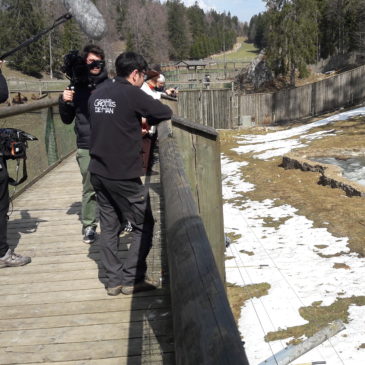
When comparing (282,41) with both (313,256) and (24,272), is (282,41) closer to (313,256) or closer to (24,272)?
(313,256)

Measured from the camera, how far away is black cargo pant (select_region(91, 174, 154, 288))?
3.15 meters

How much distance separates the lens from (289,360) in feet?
12.3

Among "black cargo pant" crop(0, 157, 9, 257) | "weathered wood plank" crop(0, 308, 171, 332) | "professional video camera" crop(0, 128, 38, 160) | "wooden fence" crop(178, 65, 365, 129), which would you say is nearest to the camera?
"weathered wood plank" crop(0, 308, 171, 332)

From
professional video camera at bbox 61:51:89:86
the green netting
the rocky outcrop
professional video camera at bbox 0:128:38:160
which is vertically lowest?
the rocky outcrop

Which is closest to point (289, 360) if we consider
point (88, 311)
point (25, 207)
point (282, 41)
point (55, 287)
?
point (88, 311)

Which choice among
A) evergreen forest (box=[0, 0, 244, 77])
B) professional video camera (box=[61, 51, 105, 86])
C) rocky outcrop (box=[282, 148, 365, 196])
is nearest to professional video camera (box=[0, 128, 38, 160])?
A: professional video camera (box=[61, 51, 105, 86])

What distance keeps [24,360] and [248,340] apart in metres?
2.26

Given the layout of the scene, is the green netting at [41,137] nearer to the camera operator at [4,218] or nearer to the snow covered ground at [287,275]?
the camera operator at [4,218]

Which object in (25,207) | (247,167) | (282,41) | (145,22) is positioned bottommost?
(247,167)

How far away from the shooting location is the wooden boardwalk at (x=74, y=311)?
2627 millimetres

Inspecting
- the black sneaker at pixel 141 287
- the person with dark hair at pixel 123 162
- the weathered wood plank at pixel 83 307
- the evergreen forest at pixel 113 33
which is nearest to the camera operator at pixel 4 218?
the weathered wood plank at pixel 83 307

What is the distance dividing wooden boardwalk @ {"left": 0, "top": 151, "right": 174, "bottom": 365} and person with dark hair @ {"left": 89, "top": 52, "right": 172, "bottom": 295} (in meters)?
0.21

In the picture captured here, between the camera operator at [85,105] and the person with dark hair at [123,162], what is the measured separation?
1.07 meters

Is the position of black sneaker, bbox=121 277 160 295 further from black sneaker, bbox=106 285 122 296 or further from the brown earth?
the brown earth
